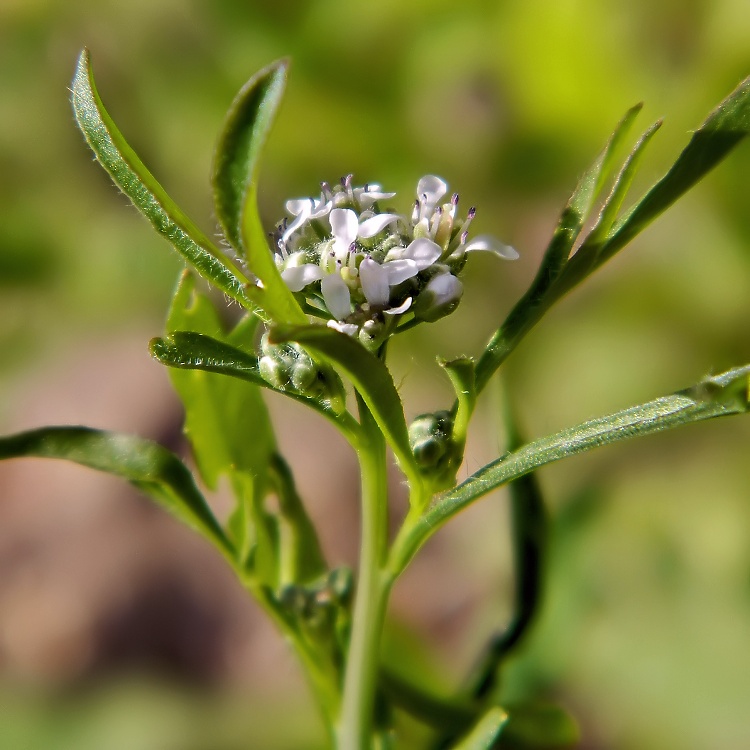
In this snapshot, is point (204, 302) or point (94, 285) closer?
point (204, 302)

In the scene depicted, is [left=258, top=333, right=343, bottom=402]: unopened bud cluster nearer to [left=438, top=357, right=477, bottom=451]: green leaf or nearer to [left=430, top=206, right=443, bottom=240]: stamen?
[left=438, top=357, right=477, bottom=451]: green leaf

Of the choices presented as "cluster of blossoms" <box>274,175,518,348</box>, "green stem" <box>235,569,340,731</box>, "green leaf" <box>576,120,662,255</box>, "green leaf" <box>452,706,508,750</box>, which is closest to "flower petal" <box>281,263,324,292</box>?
"cluster of blossoms" <box>274,175,518,348</box>

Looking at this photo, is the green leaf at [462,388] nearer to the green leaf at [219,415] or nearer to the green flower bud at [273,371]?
the green flower bud at [273,371]

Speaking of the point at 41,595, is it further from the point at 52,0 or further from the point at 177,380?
the point at 52,0

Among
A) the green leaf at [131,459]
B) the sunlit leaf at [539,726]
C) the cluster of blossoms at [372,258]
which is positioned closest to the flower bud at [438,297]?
the cluster of blossoms at [372,258]

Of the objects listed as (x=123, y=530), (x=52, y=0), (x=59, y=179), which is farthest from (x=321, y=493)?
(x=52, y=0)

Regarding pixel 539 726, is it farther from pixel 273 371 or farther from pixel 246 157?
pixel 246 157

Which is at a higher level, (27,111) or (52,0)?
(52,0)
